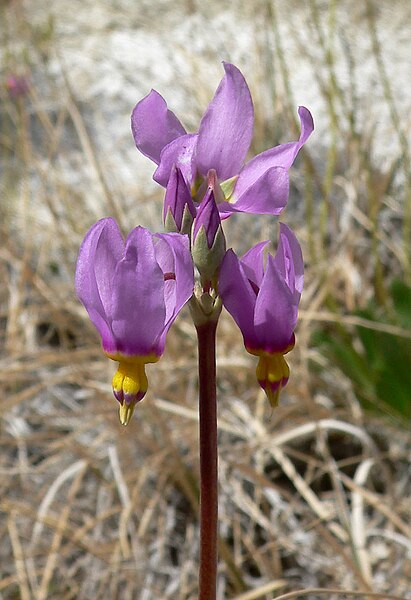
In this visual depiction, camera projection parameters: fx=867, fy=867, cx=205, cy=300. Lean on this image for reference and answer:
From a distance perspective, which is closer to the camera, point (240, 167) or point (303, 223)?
point (240, 167)

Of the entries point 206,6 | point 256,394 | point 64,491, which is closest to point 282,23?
point 206,6

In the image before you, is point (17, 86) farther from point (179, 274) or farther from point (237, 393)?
point (179, 274)

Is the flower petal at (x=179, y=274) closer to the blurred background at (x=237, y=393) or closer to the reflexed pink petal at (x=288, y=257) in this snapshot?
the reflexed pink petal at (x=288, y=257)

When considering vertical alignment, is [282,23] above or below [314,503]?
above

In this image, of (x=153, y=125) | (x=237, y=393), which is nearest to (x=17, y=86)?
(x=237, y=393)

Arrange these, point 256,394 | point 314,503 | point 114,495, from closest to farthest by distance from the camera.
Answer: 1. point 314,503
2. point 114,495
3. point 256,394

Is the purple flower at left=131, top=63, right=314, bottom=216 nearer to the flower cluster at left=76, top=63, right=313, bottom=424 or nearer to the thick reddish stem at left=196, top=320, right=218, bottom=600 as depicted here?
the flower cluster at left=76, top=63, right=313, bottom=424

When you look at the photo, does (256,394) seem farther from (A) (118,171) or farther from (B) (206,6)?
(B) (206,6)
